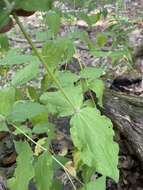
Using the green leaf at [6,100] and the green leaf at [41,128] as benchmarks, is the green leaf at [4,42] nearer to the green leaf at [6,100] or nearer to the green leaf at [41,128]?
the green leaf at [41,128]

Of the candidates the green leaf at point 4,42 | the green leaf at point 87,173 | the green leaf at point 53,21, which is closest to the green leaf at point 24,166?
the green leaf at point 87,173

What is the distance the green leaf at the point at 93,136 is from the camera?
2.81 feet

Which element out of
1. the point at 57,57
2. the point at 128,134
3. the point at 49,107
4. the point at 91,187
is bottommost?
the point at 128,134

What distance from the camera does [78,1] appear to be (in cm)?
270

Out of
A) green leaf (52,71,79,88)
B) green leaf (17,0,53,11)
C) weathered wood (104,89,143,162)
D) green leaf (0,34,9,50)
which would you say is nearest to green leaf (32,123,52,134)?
green leaf (52,71,79,88)

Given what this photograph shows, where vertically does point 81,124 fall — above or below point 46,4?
below

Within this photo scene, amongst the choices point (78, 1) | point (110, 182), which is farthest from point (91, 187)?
point (78, 1)

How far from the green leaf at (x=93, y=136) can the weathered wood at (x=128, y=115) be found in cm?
112

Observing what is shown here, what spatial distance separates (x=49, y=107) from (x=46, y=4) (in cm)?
77

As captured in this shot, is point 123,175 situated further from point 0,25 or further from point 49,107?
point 0,25

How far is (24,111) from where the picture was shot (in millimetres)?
1410

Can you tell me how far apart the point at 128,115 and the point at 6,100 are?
2.92 feet

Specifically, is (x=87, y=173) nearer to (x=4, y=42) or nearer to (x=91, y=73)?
(x=91, y=73)

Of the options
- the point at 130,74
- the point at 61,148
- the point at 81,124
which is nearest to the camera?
the point at 81,124
